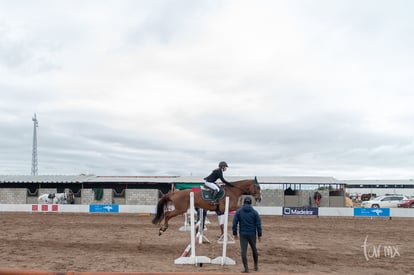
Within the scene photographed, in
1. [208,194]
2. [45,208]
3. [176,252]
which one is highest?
[208,194]

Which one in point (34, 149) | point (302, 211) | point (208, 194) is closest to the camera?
point (208, 194)

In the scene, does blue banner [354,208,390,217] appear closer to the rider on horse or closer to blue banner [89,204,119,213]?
blue banner [89,204,119,213]

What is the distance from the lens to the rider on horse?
12.3 metres

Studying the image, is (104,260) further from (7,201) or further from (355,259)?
(7,201)

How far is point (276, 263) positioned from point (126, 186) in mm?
33654

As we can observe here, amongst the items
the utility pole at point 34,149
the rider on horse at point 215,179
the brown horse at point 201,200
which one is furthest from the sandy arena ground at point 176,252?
the utility pole at point 34,149

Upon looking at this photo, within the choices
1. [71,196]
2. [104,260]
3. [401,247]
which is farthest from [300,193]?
[104,260]

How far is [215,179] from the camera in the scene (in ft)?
40.9

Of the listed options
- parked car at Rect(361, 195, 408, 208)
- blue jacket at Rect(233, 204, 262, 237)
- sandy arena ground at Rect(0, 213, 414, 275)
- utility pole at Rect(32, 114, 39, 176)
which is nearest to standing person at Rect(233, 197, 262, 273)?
blue jacket at Rect(233, 204, 262, 237)

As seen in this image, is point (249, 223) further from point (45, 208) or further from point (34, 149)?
point (34, 149)

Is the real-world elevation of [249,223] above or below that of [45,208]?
above

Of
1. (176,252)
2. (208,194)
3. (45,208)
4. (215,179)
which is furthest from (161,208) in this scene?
(45,208)

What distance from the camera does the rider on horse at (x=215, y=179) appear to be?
12344 millimetres

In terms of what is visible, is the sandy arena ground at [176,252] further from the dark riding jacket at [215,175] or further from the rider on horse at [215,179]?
the dark riding jacket at [215,175]
